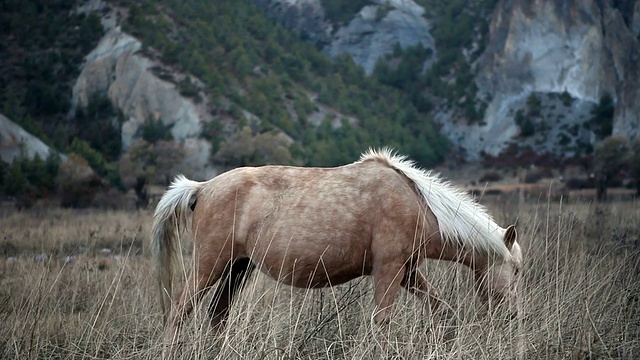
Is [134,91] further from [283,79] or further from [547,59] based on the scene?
[547,59]

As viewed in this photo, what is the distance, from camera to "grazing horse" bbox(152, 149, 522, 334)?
5914mm

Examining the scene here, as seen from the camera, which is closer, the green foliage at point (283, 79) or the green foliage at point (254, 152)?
the green foliage at point (254, 152)

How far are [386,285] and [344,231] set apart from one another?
0.58 m

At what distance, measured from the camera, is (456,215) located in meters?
6.11

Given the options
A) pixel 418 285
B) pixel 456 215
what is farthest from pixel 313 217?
pixel 456 215

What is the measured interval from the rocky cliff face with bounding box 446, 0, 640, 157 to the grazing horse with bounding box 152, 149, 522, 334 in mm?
56004

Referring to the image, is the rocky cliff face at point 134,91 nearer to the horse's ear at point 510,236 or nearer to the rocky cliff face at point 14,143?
the rocky cliff face at point 14,143

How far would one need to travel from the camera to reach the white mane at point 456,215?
603 centimetres

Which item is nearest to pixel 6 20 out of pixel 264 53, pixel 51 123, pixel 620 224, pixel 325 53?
pixel 51 123

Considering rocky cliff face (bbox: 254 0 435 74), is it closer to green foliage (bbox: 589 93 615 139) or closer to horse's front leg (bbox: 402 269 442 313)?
green foliage (bbox: 589 93 615 139)

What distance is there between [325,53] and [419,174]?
245ft

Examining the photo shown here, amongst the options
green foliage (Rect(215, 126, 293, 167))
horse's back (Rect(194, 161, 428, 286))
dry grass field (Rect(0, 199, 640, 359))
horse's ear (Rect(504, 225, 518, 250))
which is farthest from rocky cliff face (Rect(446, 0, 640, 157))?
horse's back (Rect(194, 161, 428, 286))

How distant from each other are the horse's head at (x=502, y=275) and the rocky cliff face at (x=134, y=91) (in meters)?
45.5

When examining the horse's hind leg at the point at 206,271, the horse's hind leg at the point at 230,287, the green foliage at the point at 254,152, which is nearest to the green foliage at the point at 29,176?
the green foliage at the point at 254,152
